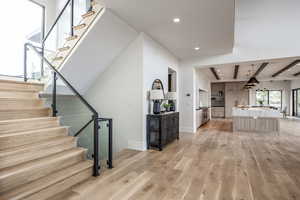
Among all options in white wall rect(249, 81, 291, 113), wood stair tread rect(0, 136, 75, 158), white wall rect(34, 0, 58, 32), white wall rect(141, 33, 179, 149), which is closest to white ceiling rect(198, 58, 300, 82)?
white wall rect(249, 81, 291, 113)

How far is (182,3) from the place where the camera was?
→ 2.87 m

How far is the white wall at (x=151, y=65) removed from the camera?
13.5ft

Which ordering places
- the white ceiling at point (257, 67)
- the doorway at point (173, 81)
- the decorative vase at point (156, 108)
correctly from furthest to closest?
1. the white ceiling at point (257, 67)
2. the doorway at point (173, 81)
3. the decorative vase at point (156, 108)

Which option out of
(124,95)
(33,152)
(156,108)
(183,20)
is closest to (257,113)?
(156,108)

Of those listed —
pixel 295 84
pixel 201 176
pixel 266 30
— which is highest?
pixel 266 30

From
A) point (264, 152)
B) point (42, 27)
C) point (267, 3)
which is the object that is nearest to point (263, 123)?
point (264, 152)

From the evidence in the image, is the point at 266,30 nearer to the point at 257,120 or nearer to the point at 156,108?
the point at 257,120

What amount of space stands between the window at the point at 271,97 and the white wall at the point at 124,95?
1241 cm

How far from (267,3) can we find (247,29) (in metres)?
0.82

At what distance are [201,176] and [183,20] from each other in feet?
10.1

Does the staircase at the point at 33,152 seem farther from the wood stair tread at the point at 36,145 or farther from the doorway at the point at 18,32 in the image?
the doorway at the point at 18,32

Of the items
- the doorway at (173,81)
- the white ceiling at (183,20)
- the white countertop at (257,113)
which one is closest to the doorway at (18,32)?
the white ceiling at (183,20)

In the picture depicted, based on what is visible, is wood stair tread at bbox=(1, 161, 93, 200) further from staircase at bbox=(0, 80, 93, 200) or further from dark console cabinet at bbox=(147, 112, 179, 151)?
dark console cabinet at bbox=(147, 112, 179, 151)

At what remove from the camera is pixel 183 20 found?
3467mm
